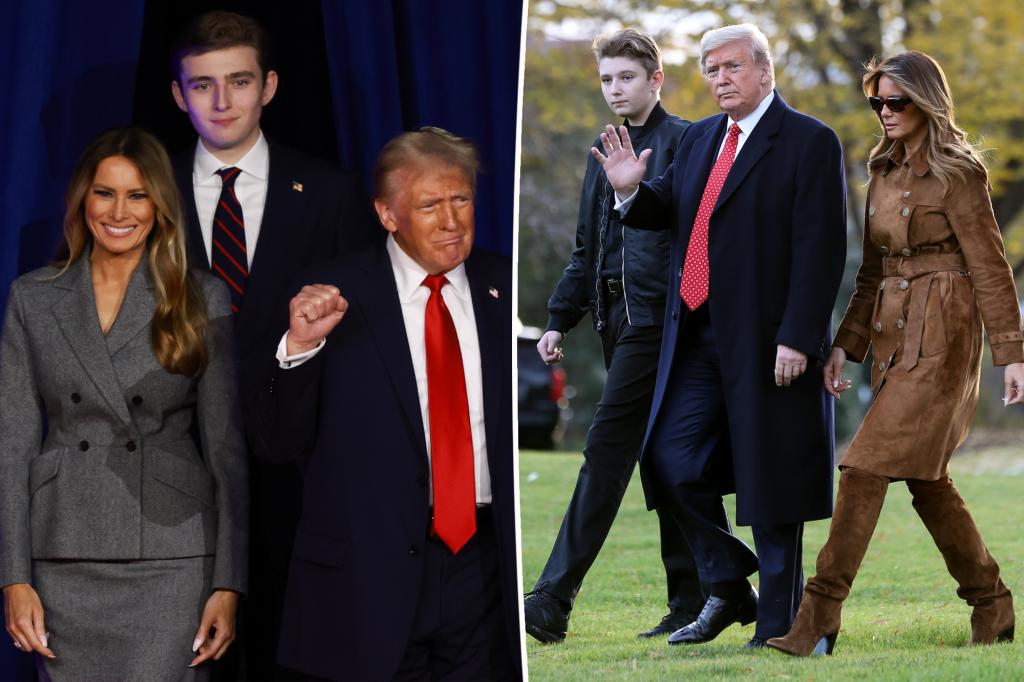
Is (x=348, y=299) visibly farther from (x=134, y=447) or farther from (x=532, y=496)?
(x=532, y=496)

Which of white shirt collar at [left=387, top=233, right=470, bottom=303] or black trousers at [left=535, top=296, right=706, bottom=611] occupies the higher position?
white shirt collar at [left=387, top=233, right=470, bottom=303]

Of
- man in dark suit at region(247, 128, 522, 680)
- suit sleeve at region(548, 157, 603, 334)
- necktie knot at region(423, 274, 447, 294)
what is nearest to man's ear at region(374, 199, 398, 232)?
man in dark suit at region(247, 128, 522, 680)

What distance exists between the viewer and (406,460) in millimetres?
4164

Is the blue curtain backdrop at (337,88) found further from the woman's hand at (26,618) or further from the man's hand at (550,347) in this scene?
the man's hand at (550,347)

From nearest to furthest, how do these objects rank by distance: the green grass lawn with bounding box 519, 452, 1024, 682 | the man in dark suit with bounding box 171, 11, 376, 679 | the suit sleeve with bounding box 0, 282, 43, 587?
the suit sleeve with bounding box 0, 282, 43, 587, the man in dark suit with bounding box 171, 11, 376, 679, the green grass lawn with bounding box 519, 452, 1024, 682

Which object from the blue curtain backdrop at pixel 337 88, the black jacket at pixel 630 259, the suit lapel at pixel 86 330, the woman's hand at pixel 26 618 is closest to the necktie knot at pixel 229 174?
the blue curtain backdrop at pixel 337 88

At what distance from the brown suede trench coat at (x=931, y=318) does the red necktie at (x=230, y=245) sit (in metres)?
2.04

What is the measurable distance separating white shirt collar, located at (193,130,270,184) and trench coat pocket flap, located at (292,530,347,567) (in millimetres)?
1157

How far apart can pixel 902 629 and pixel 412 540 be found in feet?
7.69

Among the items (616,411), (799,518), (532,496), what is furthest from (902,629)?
(532,496)

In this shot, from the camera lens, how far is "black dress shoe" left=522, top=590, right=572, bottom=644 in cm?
577

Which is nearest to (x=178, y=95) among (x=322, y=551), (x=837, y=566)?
(x=322, y=551)

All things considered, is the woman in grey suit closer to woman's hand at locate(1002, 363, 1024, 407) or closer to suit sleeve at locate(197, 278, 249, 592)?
suit sleeve at locate(197, 278, 249, 592)

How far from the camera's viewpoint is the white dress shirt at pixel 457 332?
4234 mm
